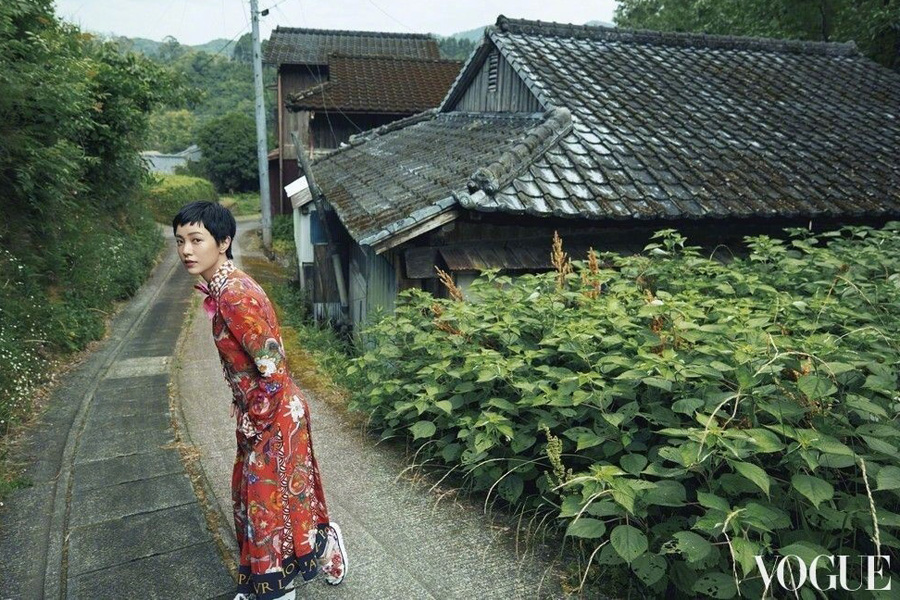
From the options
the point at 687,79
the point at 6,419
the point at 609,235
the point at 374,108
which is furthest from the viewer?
the point at 374,108

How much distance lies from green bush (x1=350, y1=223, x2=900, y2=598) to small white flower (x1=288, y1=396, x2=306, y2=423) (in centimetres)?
122

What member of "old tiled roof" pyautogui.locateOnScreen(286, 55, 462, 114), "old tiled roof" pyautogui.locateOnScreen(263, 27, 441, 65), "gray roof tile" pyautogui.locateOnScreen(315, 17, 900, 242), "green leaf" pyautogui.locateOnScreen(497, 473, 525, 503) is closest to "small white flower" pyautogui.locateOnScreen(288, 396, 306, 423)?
"green leaf" pyautogui.locateOnScreen(497, 473, 525, 503)

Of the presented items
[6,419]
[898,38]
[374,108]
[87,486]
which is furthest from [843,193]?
[374,108]

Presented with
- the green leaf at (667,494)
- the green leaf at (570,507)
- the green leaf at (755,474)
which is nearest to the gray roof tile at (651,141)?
the green leaf at (570,507)

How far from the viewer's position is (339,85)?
2319 centimetres

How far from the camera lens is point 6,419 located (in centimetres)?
576

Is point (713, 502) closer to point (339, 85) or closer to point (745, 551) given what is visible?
point (745, 551)

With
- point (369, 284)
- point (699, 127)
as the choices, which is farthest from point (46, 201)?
point (699, 127)

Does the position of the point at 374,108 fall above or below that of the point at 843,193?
above

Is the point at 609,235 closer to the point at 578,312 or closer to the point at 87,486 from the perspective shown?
the point at 578,312

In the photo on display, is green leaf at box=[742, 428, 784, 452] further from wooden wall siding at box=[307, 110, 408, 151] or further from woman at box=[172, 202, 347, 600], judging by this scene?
wooden wall siding at box=[307, 110, 408, 151]

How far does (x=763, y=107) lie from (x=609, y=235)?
4463 millimetres

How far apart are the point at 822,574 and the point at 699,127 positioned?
23.8 ft

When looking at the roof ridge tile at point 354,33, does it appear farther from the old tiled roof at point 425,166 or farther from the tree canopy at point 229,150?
the old tiled roof at point 425,166
